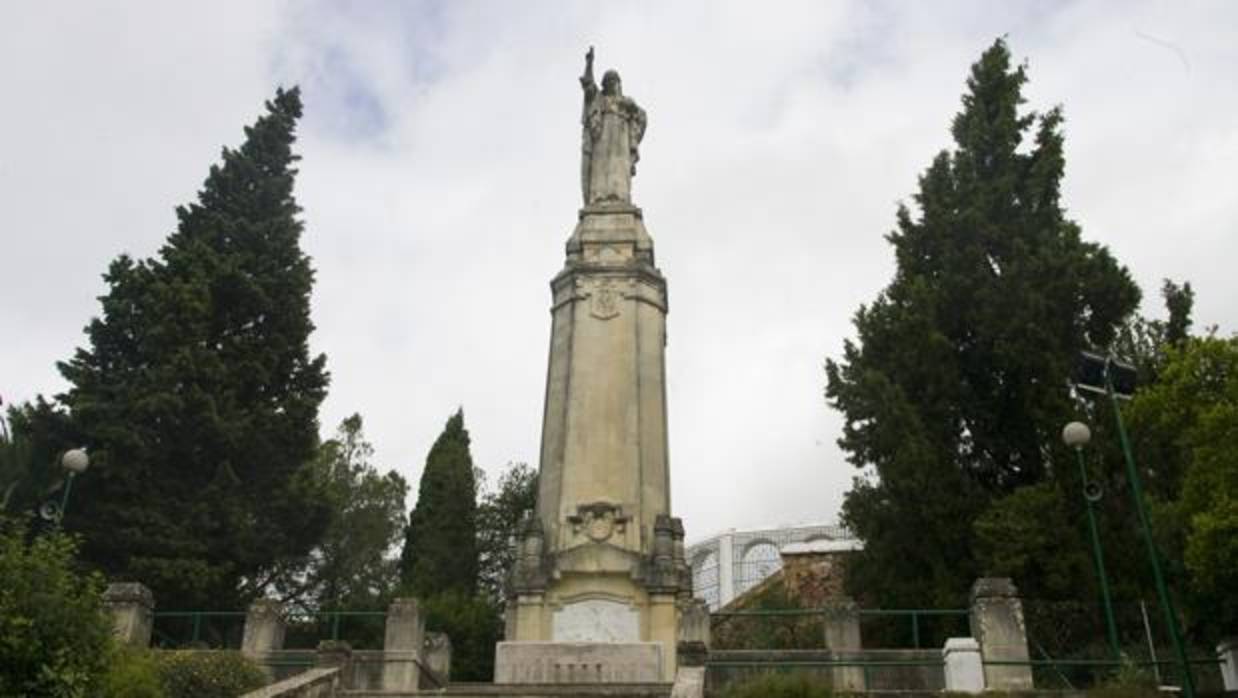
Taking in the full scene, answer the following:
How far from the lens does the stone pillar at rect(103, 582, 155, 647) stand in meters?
16.8

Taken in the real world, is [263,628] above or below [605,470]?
below

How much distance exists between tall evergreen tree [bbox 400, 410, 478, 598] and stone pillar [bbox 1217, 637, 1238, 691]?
71.2ft

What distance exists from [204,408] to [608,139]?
36.2 feet

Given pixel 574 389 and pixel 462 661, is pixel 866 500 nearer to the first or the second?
pixel 574 389

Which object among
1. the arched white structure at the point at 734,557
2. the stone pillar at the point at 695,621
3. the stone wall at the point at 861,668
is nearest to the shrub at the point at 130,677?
the stone wall at the point at 861,668

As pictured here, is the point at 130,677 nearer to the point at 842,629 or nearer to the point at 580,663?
the point at 580,663

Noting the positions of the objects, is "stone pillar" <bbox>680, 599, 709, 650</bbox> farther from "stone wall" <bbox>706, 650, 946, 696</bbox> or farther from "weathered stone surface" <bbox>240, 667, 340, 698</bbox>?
"weathered stone surface" <bbox>240, 667, 340, 698</bbox>

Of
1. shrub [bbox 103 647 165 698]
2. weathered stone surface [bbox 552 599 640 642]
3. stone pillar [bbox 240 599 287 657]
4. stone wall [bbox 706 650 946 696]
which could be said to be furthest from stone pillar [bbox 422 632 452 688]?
shrub [bbox 103 647 165 698]

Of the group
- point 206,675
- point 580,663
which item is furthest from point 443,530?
point 206,675

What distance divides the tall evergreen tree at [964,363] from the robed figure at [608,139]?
6.96 meters

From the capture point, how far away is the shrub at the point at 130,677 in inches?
422

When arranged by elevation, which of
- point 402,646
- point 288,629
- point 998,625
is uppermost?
point 288,629

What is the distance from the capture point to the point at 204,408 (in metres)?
24.3

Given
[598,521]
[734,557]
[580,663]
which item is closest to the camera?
[580,663]
